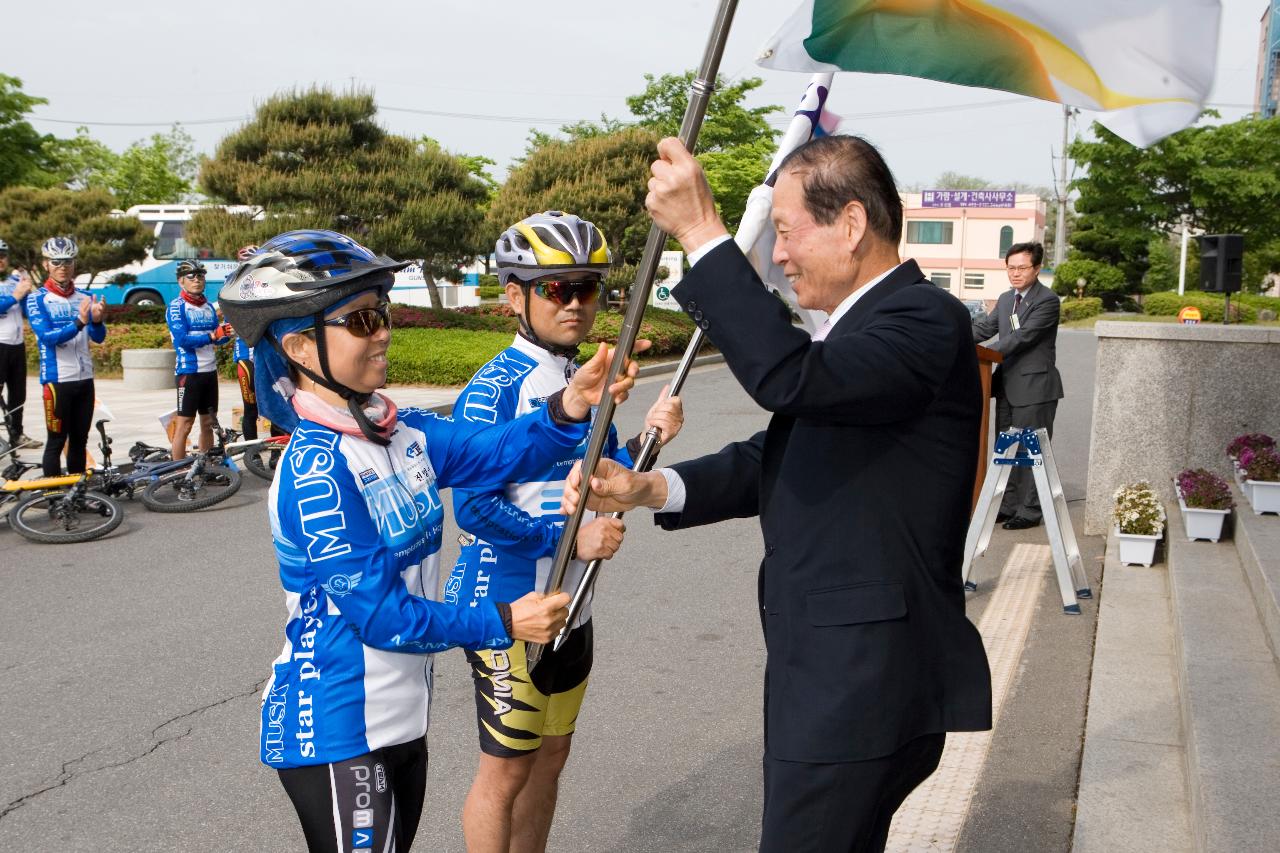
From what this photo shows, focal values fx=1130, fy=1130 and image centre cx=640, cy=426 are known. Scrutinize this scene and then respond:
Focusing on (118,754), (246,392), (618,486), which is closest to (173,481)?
(246,392)

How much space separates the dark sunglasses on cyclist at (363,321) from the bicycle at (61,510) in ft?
23.1

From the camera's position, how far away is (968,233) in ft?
267

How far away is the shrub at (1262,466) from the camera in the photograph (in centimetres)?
690

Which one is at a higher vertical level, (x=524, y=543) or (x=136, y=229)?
(x=136, y=229)

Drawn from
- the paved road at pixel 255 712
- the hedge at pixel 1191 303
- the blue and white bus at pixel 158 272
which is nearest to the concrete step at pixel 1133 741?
the paved road at pixel 255 712

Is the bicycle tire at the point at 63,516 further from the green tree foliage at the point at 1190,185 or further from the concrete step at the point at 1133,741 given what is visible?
the green tree foliage at the point at 1190,185

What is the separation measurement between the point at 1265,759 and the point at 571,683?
2.42 m

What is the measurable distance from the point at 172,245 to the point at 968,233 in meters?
61.8

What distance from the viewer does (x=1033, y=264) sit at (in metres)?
8.51

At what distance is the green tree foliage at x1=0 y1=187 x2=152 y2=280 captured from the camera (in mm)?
26062

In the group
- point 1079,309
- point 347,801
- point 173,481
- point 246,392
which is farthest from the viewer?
point 1079,309

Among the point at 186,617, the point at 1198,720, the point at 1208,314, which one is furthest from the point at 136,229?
the point at 1208,314

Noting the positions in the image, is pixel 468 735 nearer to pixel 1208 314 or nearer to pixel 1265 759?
pixel 1265 759

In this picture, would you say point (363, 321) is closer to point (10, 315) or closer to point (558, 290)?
point (558, 290)
